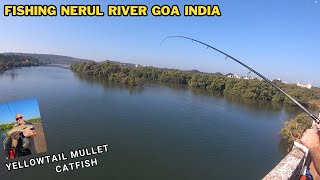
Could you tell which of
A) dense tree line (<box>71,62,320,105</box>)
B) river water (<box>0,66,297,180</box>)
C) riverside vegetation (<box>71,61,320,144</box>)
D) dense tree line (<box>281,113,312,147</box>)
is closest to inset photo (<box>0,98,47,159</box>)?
river water (<box>0,66,297,180</box>)

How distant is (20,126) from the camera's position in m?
3.62

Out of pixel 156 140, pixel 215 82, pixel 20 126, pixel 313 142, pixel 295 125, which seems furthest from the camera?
pixel 215 82

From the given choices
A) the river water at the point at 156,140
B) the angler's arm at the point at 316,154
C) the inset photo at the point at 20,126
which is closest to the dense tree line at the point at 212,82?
the river water at the point at 156,140

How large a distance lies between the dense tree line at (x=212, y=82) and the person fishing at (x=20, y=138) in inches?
1503

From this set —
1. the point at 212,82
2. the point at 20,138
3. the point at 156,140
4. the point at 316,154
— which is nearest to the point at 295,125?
the point at 156,140

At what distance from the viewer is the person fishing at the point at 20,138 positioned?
3.61 m

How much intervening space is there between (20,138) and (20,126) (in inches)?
7.2

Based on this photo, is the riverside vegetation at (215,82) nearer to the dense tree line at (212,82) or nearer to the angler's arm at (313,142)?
the dense tree line at (212,82)

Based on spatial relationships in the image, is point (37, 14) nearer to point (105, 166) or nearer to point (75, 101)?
point (105, 166)

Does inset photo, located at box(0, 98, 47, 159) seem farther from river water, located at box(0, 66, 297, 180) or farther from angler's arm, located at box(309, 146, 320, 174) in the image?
river water, located at box(0, 66, 297, 180)

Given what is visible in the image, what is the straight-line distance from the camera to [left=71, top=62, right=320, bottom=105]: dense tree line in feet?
143

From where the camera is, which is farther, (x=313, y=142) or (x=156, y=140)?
(x=156, y=140)

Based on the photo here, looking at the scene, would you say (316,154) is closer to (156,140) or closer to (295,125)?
(156,140)

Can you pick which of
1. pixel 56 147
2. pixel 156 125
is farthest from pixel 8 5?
pixel 156 125
